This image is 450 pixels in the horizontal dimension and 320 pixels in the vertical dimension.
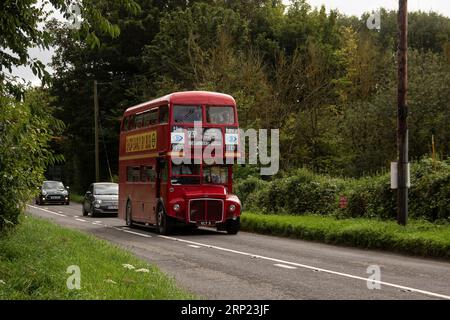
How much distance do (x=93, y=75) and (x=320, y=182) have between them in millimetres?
35034

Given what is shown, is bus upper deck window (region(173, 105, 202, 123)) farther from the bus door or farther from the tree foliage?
the tree foliage

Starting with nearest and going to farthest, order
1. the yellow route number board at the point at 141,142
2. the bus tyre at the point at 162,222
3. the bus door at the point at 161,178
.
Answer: the bus door at the point at 161,178 → the bus tyre at the point at 162,222 → the yellow route number board at the point at 141,142

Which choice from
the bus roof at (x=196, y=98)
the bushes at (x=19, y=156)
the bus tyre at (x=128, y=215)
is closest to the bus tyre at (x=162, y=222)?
the bus roof at (x=196, y=98)

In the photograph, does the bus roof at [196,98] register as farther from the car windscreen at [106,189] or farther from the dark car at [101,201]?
the car windscreen at [106,189]

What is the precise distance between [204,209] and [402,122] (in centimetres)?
714

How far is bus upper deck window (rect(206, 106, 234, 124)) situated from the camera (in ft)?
77.3

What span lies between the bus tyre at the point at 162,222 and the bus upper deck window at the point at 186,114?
302cm

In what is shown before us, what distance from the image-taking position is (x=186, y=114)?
23234 mm

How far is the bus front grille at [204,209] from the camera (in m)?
23.3

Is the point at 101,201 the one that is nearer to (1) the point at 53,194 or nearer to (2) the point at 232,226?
(2) the point at 232,226

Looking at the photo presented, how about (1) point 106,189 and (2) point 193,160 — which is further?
(1) point 106,189

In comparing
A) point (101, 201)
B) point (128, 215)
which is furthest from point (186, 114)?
point (101, 201)

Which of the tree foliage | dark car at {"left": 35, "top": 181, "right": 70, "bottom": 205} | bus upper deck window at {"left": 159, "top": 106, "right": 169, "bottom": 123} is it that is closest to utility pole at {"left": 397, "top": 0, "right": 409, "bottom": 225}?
bus upper deck window at {"left": 159, "top": 106, "right": 169, "bottom": 123}

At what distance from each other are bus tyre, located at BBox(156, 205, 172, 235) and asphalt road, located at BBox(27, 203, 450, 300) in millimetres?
1827
